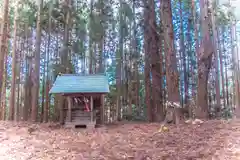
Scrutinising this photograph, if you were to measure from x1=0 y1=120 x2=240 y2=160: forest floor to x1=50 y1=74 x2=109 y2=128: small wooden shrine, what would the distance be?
3012 mm

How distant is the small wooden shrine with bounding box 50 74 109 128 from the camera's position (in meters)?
10.3

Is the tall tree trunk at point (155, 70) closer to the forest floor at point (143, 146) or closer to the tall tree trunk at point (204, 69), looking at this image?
the tall tree trunk at point (204, 69)

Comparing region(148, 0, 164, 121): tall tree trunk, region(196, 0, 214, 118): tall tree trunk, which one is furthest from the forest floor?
region(148, 0, 164, 121): tall tree trunk

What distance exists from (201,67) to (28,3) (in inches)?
566

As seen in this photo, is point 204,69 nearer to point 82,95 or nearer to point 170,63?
point 170,63

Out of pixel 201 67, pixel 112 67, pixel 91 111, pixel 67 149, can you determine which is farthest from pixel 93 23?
pixel 67 149

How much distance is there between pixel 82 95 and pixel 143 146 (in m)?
5.27

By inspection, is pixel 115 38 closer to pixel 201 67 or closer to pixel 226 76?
pixel 226 76

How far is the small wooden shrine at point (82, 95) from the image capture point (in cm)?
1028

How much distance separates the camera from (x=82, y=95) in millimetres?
10531

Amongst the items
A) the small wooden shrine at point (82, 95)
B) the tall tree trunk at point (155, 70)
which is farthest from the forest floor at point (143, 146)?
the tall tree trunk at point (155, 70)

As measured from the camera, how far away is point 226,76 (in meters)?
26.6

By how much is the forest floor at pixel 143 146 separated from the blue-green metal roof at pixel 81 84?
3061mm

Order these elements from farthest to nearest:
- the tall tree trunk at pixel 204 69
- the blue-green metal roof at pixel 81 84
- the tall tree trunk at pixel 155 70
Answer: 1. the tall tree trunk at pixel 155 70
2. the blue-green metal roof at pixel 81 84
3. the tall tree trunk at pixel 204 69
